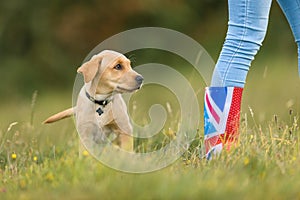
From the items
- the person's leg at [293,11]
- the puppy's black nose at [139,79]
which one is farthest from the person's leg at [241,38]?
the puppy's black nose at [139,79]

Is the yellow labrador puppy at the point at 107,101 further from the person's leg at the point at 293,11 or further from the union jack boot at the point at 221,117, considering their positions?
the person's leg at the point at 293,11

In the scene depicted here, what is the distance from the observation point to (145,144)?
4918 millimetres

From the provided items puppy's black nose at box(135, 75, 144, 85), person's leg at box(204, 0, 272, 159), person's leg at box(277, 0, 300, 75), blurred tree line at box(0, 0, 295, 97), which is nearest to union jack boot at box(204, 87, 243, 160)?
person's leg at box(204, 0, 272, 159)

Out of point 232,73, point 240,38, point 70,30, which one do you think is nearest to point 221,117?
point 232,73

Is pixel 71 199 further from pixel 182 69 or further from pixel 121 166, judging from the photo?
pixel 182 69

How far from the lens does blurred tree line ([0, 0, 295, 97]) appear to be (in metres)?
13.9

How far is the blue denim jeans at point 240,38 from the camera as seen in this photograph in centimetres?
394

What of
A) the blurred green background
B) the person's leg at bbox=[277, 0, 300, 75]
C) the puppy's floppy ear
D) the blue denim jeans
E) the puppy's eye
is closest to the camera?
the blue denim jeans

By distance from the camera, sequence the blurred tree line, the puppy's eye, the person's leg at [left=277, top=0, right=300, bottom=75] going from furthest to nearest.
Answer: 1. the blurred tree line
2. the puppy's eye
3. the person's leg at [left=277, top=0, right=300, bottom=75]

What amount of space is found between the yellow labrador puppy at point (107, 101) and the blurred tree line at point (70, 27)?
8.79 meters

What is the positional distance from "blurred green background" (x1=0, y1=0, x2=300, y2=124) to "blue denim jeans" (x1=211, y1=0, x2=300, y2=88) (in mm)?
8941

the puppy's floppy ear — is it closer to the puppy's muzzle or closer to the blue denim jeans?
the puppy's muzzle

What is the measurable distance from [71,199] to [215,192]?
0.63 m

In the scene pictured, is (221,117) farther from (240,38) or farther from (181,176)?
(181,176)
